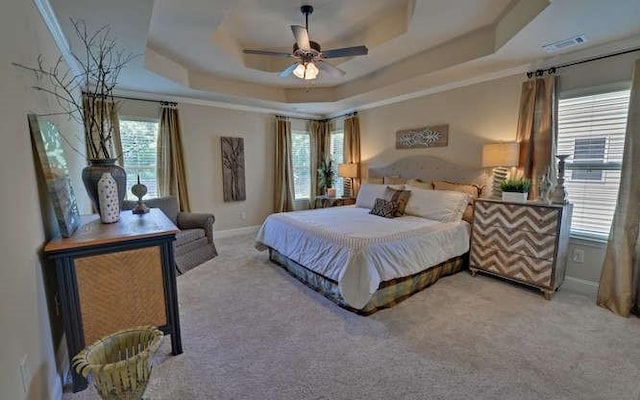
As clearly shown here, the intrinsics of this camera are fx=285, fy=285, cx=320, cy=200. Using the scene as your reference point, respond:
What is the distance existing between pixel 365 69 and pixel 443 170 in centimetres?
186

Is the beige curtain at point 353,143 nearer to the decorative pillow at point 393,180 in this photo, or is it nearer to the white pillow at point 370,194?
the decorative pillow at point 393,180

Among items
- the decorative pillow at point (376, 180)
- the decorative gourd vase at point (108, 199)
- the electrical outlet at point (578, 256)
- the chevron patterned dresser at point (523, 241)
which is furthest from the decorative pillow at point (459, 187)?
the decorative gourd vase at point (108, 199)

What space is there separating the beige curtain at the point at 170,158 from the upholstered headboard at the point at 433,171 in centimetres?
341

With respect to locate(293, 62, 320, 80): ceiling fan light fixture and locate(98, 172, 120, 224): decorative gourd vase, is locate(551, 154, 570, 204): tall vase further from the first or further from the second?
locate(98, 172, 120, 224): decorative gourd vase

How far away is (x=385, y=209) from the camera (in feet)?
12.3

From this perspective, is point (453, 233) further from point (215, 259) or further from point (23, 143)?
point (23, 143)

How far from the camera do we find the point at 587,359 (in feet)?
6.48

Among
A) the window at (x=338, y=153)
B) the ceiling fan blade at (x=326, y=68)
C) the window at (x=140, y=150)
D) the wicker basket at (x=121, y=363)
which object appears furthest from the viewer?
the window at (x=338, y=153)

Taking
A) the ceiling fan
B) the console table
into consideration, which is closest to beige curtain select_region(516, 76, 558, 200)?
the ceiling fan

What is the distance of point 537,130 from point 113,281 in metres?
4.19

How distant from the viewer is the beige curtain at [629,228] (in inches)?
98.7

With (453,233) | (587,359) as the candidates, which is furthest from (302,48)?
(587,359)

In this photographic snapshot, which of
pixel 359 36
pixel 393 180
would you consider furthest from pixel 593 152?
pixel 359 36

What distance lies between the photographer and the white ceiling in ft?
7.47
